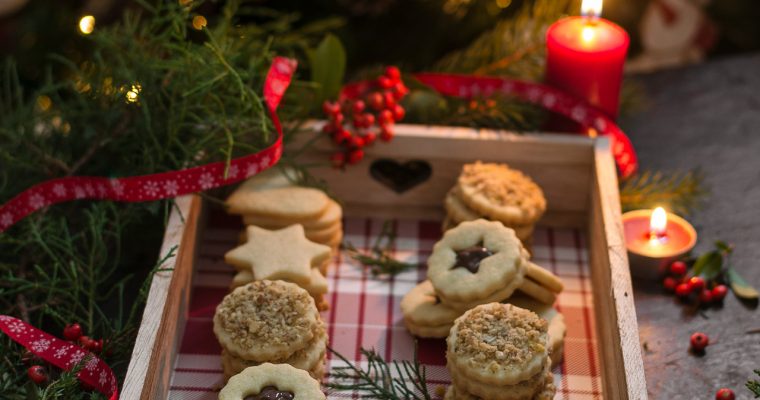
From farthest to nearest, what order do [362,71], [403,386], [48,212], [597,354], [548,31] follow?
[362,71]
[548,31]
[48,212]
[597,354]
[403,386]

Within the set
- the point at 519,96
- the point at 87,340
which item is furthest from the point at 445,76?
the point at 87,340

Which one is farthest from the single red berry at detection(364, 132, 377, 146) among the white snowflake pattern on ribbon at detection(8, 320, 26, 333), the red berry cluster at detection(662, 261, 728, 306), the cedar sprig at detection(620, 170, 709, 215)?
the white snowflake pattern on ribbon at detection(8, 320, 26, 333)

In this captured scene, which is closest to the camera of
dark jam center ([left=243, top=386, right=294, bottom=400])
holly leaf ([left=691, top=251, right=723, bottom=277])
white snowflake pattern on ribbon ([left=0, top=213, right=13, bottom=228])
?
dark jam center ([left=243, top=386, right=294, bottom=400])

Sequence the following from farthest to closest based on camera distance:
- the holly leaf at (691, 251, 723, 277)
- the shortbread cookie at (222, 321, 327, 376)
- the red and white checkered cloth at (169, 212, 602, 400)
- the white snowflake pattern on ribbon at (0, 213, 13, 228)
Result: 1. the holly leaf at (691, 251, 723, 277)
2. the white snowflake pattern on ribbon at (0, 213, 13, 228)
3. the red and white checkered cloth at (169, 212, 602, 400)
4. the shortbread cookie at (222, 321, 327, 376)

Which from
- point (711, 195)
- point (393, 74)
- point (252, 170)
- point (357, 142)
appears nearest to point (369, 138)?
point (357, 142)

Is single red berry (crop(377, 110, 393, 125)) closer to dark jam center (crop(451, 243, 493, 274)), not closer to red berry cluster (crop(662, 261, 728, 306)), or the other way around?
dark jam center (crop(451, 243, 493, 274))

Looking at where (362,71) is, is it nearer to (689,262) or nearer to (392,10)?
(392,10)

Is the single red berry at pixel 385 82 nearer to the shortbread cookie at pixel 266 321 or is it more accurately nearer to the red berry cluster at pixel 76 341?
the shortbread cookie at pixel 266 321
